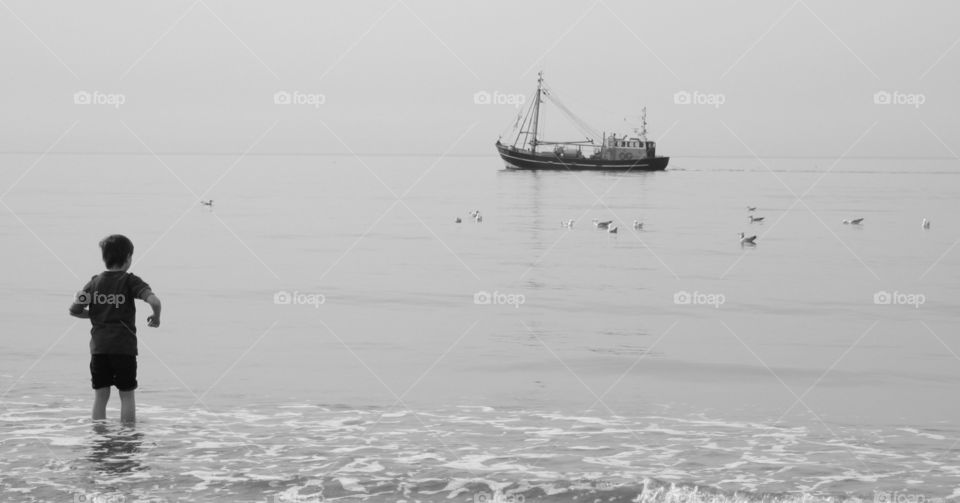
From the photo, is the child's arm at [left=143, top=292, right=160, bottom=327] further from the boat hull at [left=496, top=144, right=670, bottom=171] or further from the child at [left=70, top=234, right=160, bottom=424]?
the boat hull at [left=496, top=144, right=670, bottom=171]

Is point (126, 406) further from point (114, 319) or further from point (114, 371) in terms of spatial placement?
point (114, 319)

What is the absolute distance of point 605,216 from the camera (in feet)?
168

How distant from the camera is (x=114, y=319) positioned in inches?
365

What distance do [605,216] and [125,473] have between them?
44.5 meters

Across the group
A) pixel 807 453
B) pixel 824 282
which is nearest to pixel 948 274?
pixel 824 282

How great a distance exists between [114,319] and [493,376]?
4.79 m

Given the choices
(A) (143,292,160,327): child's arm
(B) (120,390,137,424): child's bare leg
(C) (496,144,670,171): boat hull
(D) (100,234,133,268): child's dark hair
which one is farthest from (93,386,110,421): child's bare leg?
(C) (496,144,670,171): boat hull

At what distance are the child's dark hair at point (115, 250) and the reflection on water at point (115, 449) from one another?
1411 millimetres

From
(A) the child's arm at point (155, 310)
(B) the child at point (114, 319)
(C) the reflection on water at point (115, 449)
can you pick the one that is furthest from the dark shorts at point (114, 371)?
(A) the child's arm at point (155, 310)

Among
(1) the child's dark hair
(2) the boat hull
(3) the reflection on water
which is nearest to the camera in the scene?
(3) the reflection on water

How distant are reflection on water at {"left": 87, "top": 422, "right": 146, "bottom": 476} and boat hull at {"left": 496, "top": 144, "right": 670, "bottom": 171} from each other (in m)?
121

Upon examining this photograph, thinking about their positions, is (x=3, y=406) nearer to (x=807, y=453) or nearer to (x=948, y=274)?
(x=807, y=453)

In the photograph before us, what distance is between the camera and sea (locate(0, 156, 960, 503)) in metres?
7.87

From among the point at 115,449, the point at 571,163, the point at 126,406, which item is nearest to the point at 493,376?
the point at 126,406
